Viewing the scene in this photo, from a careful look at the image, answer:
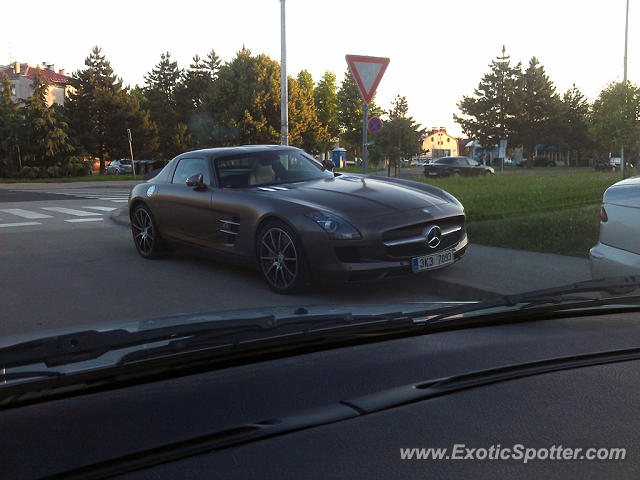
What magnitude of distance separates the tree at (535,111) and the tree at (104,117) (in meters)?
41.8

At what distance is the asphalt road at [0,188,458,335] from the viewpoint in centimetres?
547

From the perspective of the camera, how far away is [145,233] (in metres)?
8.24

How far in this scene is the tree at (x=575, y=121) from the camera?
75875 millimetres

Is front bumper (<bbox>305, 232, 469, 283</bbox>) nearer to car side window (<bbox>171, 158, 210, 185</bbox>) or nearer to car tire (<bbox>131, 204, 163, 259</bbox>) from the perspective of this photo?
car side window (<bbox>171, 158, 210, 185</bbox>)

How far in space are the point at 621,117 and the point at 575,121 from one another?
51.3 meters

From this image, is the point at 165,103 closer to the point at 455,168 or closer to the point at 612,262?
the point at 455,168

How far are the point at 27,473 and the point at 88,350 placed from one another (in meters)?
0.56

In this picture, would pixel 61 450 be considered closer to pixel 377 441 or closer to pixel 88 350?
pixel 88 350

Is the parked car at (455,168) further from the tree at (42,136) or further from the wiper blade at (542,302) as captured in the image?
the wiper blade at (542,302)

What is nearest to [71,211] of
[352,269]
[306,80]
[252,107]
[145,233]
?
[145,233]

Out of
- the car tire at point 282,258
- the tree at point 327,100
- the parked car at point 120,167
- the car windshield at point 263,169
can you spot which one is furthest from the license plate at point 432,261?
the tree at point 327,100

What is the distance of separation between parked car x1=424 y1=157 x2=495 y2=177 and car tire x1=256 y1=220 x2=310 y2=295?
32236 mm

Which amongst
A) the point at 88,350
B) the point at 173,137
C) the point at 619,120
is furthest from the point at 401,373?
the point at 173,137

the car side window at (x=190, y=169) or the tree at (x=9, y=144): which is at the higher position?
the tree at (x=9, y=144)
